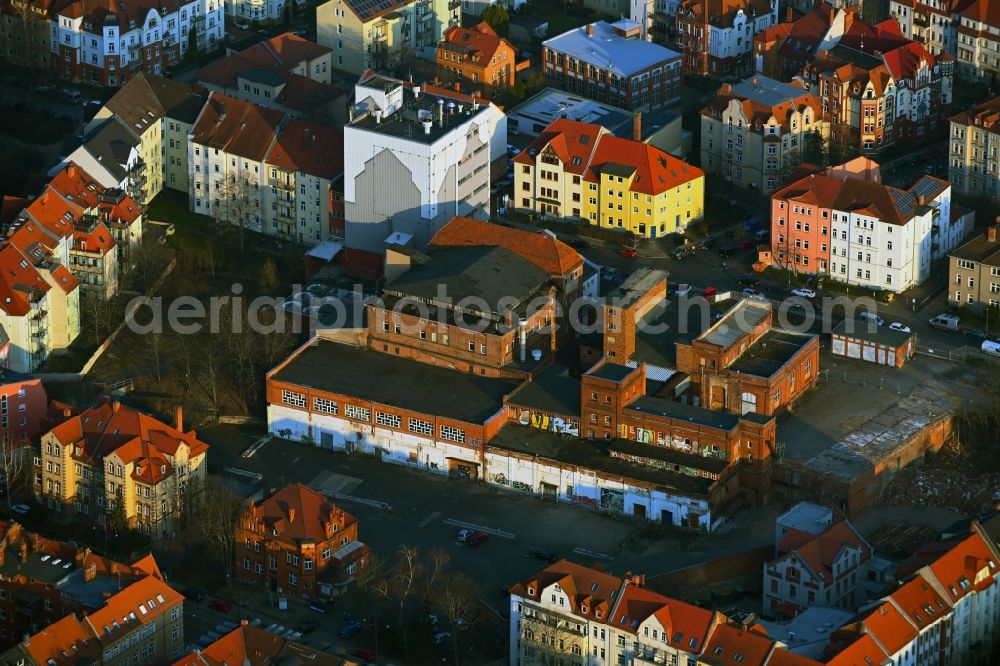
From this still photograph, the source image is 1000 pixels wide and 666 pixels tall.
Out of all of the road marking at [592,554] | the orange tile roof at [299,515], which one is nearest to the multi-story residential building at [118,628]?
the orange tile roof at [299,515]

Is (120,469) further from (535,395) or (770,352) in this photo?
(770,352)

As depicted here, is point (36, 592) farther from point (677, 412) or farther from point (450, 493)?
point (677, 412)

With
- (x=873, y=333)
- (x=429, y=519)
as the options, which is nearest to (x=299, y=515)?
(x=429, y=519)

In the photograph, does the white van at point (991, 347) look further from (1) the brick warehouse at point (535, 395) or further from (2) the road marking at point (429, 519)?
(2) the road marking at point (429, 519)

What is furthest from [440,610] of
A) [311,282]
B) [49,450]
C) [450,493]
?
[311,282]

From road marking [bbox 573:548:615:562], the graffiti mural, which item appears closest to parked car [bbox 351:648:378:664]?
road marking [bbox 573:548:615:562]
